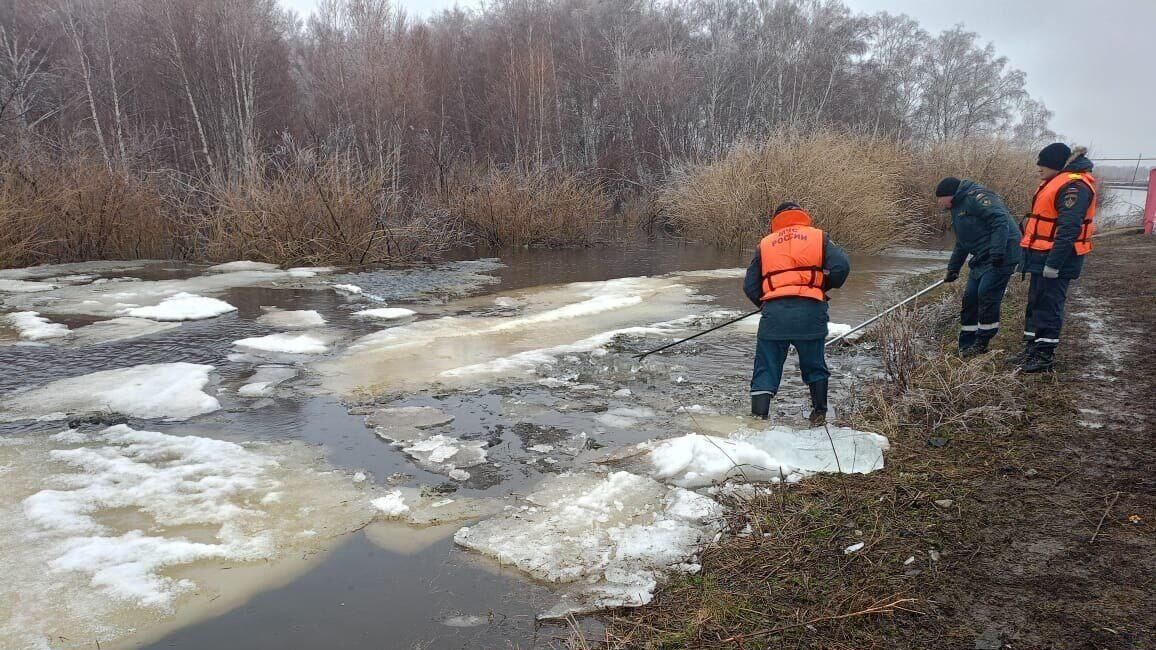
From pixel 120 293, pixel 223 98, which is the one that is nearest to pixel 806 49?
pixel 223 98

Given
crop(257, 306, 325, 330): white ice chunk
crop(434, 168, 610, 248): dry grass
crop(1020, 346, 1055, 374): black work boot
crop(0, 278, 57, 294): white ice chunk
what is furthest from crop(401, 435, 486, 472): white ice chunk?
crop(434, 168, 610, 248): dry grass

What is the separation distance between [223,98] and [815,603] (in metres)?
24.5

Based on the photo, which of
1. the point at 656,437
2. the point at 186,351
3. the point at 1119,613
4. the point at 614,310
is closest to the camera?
the point at 1119,613

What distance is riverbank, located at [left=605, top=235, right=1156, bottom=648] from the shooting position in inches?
103

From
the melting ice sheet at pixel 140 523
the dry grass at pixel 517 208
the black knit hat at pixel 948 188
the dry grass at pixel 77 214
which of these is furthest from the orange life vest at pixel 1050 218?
the dry grass at pixel 77 214

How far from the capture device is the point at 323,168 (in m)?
13.6

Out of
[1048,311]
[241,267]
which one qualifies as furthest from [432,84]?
[1048,311]

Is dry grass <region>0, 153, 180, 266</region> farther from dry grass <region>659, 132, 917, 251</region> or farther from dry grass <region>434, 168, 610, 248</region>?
dry grass <region>659, 132, 917, 251</region>

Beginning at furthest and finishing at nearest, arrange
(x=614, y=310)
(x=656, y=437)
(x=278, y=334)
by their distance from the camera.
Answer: (x=614, y=310), (x=278, y=334), (x=656, y=437)

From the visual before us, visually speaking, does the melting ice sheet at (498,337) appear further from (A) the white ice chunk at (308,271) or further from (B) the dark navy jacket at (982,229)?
(A) the white ice chunk at (308,271)

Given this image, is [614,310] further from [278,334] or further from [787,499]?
[787,499]

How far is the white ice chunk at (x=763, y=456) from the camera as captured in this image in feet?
13.7

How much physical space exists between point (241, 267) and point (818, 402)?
37.0 ft

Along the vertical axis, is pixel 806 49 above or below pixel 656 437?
above
